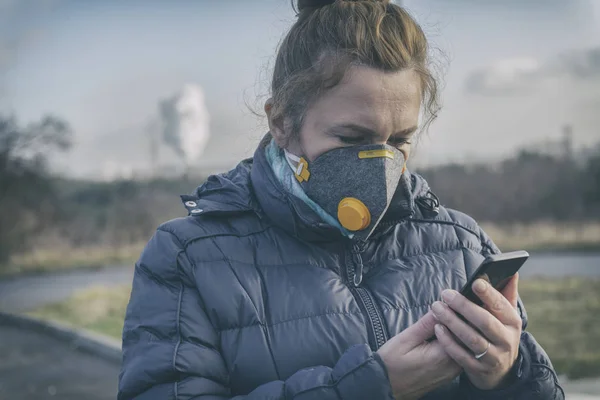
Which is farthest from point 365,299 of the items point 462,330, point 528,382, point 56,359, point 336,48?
point 56,359

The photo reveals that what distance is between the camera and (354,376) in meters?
1.71

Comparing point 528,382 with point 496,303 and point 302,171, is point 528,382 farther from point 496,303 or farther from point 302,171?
point 302,171

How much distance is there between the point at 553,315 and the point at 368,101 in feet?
23.3

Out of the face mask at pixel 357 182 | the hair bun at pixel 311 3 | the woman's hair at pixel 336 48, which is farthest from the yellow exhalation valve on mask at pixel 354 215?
the hair bun at pixel 311 3

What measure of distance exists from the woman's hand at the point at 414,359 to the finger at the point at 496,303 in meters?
0.13

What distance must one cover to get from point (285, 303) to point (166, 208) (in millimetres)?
11092

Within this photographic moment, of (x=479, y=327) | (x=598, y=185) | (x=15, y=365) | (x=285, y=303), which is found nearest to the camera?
(x=479, y=327)

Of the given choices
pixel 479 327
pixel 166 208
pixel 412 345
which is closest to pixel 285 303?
pixel 412 345

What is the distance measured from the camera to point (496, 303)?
1.70m

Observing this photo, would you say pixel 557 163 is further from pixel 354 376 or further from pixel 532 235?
pixel 354 376

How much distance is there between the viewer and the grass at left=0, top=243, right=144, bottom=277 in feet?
44.0

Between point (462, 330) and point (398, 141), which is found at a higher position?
point (398, 141)

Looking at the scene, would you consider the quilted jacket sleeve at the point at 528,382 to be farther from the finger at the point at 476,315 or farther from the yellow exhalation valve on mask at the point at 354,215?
the yellow exhalation valve on mask at the point at 354,215

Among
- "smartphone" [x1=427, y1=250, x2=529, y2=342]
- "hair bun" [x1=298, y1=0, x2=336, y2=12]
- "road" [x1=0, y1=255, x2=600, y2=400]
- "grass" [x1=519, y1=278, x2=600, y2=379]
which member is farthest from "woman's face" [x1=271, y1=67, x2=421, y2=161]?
"grass" [x1=519, y1=278, x2=600, y2=379]
